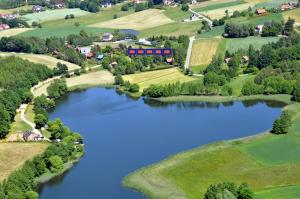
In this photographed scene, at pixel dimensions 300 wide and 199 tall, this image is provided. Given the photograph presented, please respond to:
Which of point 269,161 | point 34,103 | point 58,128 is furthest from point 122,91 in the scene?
point 269,161

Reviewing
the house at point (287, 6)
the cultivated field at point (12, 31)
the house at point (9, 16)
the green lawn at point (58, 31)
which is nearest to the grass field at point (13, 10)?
the house at point (9, 16)

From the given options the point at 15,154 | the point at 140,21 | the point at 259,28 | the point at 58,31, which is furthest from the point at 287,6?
the point at 15,154

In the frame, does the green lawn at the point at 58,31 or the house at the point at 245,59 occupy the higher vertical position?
the green lawn at the point at 58,31

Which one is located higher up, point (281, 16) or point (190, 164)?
point (281, 16)

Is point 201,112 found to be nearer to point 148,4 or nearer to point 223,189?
point 223,189

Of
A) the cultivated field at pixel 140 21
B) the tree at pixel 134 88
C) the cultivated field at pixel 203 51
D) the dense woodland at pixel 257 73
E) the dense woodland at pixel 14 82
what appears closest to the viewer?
the dense woodland at pixel 14 82

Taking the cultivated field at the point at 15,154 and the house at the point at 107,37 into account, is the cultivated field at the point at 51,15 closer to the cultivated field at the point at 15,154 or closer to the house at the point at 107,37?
the house at the point at 107,37

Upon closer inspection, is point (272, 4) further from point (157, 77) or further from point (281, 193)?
point (281, 193)
